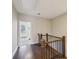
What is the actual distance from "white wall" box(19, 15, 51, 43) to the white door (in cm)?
28

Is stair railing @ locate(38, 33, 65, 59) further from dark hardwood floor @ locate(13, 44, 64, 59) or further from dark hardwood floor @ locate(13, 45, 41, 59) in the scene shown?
dark hardwood floor @ locate(13, 45, 41, 59)

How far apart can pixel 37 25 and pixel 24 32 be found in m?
1.19

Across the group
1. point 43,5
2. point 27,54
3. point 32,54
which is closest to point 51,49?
point 32,54

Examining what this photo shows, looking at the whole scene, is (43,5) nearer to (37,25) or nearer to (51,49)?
(51,49)

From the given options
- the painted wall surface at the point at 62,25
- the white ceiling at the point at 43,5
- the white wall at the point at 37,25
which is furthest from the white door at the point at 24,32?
the painted wall surface at the point at 62,25

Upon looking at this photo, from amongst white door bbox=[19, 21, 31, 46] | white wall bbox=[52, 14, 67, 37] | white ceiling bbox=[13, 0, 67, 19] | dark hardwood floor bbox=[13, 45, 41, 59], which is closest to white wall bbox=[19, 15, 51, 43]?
white door bbox=[19, 21, 31, 46]

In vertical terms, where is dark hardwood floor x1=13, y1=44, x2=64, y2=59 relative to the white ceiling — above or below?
below

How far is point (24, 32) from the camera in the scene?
22.7 ft

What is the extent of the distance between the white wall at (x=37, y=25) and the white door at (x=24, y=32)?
0.28 metres

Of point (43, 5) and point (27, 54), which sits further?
point (27, 54)

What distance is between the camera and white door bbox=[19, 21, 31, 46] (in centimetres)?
670

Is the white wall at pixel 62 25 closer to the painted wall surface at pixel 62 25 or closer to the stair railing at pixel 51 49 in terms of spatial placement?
the painted wall surface at pixel 62 25
